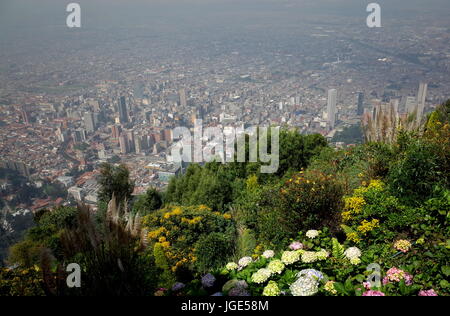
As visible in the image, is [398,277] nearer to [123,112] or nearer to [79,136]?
Answer: [79,136]

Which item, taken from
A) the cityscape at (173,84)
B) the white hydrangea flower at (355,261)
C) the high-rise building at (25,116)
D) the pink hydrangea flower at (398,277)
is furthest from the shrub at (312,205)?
the high-rise building at (25,116)

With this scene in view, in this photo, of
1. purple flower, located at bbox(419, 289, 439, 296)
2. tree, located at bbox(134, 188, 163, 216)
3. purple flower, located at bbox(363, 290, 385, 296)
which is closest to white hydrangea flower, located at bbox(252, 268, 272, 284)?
purple flower, located at bbox(363, 290, 385, 296)

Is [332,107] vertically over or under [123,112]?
over

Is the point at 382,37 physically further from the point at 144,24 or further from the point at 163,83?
the point at 144,24

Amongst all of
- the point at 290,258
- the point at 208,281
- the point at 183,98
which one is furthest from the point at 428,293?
the point at 183,98

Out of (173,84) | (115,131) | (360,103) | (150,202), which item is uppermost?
(173,84)
